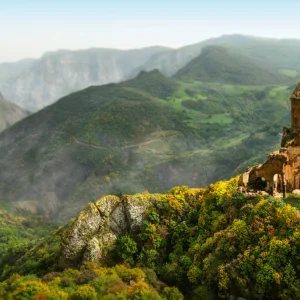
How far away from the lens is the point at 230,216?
30.4 metres

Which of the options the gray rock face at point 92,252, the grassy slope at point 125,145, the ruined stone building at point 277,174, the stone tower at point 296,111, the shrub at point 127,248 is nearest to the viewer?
the ruined stone building at point 277,174

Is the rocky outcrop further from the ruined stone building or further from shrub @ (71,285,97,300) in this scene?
the ruined stone building

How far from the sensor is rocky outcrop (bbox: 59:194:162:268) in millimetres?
33125

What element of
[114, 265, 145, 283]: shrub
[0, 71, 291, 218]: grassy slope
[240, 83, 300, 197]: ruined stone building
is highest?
[240, 83, 300, 197]: ruined stone building

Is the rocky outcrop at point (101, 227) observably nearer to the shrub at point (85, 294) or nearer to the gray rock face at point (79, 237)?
the gray rock face at point (79, 237)

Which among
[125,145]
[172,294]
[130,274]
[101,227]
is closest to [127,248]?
[101,227]

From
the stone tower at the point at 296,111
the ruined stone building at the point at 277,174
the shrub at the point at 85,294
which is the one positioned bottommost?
the shrub at the point at 85,294

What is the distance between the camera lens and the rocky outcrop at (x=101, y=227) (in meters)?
33.1

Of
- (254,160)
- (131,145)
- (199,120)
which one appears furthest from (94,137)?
(254,160)

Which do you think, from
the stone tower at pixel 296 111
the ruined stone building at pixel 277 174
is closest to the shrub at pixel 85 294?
the ruined stone building at pixel 277 174

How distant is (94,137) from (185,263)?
12835 cm

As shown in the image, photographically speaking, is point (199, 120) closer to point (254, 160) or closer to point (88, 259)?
point (254, 160)

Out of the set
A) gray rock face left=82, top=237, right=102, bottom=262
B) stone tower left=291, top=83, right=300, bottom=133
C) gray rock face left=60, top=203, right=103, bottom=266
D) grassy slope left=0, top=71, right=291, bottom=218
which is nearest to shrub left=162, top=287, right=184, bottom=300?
gray rock face left=82, top=237, right=102, bottom=262

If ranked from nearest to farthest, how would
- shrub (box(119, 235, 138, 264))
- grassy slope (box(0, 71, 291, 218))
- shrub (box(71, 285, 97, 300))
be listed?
shrub (box(71, 285, 97, 300)), shrub (box(119, 235, 138, 264)), grassy slope (box(0, 71, 291, 218))
